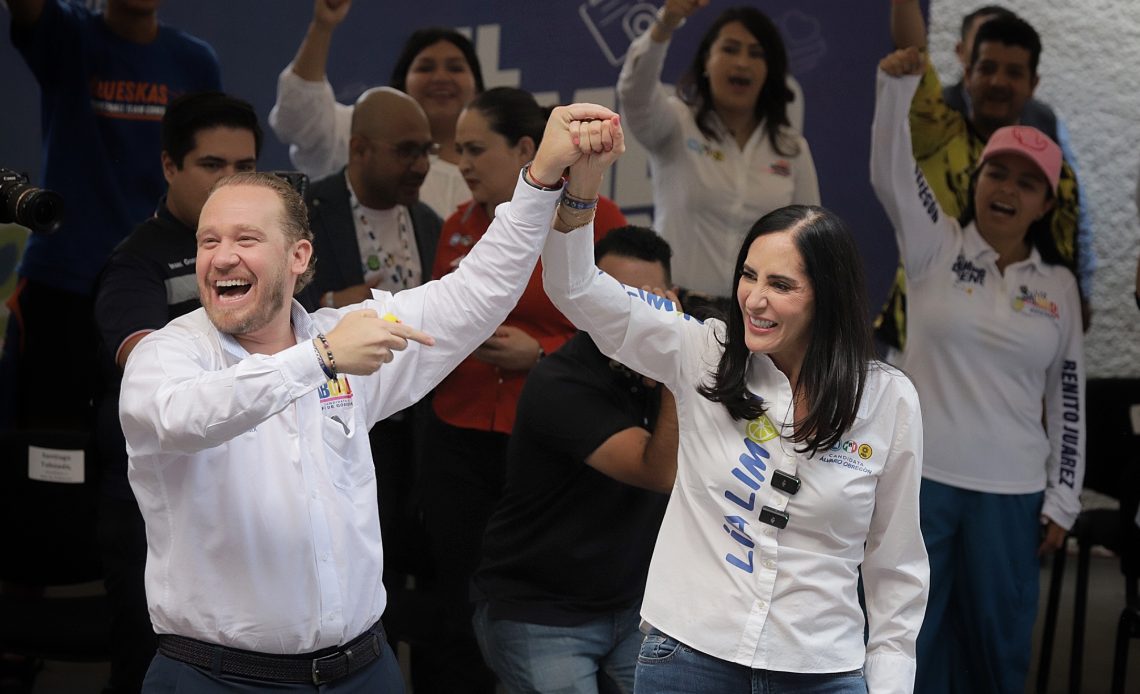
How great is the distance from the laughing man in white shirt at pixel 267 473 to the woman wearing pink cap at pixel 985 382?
176 cm

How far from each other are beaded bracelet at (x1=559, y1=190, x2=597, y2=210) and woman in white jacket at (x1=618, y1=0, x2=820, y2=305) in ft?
5.52

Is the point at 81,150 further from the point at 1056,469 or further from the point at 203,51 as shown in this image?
the point at 1056,469

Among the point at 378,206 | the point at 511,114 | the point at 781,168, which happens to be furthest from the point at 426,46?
the point at 781,168

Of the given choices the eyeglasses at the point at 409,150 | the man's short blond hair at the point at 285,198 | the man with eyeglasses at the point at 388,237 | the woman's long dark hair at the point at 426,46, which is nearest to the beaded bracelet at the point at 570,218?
the man's short blond hair at the point at 285,198

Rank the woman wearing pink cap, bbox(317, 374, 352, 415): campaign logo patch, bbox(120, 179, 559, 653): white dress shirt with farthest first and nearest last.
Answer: the woman wearing pink cap < bbox(317, 374, 352, 415): campaign logo patch < bbox(120, 179, 559, 653): white dress shirt

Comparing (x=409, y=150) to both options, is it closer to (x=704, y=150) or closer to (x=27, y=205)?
(x=704, y=150)

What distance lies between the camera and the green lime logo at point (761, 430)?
85.4 inches

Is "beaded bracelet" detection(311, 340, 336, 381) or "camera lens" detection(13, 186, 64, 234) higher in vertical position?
"camera lens" detection(13, 186, 64, 234)

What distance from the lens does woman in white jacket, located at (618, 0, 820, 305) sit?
3.85 meters

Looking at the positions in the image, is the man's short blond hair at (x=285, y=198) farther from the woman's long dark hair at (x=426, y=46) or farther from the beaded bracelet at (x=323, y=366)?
the woman's long dark hair at (x=426, y=46)

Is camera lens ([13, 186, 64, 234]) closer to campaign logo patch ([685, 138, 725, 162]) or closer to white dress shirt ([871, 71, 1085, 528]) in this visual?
campaign logo patch ([685, 138, 725, 162])

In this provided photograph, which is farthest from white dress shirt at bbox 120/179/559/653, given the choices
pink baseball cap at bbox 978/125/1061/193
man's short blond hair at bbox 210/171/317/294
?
pink baseball cap at bbox 978/125/1061/193

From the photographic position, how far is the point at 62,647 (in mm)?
3439

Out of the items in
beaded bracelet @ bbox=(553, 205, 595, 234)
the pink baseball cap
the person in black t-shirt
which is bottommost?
the person in black t-shirt
